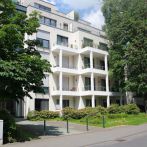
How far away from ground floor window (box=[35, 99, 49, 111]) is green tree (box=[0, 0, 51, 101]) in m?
18.7

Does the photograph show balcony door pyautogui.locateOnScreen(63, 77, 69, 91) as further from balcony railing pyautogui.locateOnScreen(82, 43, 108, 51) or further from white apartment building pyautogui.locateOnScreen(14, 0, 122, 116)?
balcony railing pyautogui.locateOnScreen(82, 43, 108, 51)

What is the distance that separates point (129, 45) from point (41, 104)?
597 inches

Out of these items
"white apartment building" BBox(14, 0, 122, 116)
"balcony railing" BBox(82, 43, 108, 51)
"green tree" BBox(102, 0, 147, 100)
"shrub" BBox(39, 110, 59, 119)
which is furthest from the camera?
"balcony railing" BBox(82, 43, 108, 51)

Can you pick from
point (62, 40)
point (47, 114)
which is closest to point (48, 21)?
point (62, 40)

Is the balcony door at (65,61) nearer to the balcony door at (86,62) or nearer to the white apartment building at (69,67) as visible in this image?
the white apartment building at (69,67)

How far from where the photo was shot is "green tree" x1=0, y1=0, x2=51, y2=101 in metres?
14.9

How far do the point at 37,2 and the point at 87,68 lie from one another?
16.0 meters

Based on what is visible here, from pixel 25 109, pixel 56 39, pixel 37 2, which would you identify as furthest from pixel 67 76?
pixel 37 2

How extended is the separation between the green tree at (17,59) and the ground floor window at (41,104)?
1867 cm

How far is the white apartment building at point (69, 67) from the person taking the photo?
37.1 metres

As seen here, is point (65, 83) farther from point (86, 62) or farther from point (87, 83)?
point (86, 62)

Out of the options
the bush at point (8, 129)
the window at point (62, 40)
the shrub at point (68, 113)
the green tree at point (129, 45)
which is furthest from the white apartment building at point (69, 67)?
the bush at point (8, 129)

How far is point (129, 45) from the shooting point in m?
39.8

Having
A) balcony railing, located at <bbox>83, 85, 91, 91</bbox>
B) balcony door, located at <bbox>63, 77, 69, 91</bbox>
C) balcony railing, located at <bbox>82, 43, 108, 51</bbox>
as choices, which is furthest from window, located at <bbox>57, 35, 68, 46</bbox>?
balcony railing, located at <bbox>83, 85, 91, 91</bbox>
